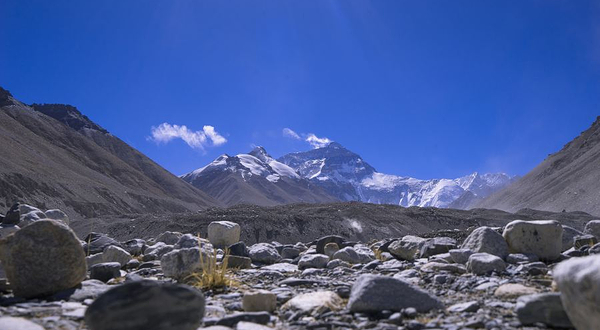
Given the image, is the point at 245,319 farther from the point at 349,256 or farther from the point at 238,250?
the point at 238,250

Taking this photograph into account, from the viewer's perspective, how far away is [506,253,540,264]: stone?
764 cm

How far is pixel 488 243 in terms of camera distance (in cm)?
848

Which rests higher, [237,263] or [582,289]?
[237,263]

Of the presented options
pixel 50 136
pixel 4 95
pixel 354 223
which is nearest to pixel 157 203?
pixel 50 136

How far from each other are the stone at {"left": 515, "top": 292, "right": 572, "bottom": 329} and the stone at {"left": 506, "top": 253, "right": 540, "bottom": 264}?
12.1 feet

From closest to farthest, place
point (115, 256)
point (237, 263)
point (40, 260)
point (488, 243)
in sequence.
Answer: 1. point (40, 260)
2. point (488, 243)
3. point (237, 263)
4. point (115, 256)

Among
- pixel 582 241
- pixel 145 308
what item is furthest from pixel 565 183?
pixel 145 308

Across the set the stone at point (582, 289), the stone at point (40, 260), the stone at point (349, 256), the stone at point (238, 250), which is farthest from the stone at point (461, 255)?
the stone at point (40, 260)

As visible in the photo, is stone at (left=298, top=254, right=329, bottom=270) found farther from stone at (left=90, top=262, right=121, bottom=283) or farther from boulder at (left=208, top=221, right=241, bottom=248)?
boulder at (left=208, top=221, right=241, bottom=248)

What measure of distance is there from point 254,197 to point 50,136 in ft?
308

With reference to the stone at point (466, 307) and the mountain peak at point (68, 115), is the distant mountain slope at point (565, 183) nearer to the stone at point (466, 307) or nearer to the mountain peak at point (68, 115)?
the stone at point (466, 307)

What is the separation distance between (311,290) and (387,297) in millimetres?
2084

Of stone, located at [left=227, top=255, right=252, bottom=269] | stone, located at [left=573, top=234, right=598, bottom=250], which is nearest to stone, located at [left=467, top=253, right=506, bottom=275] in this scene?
stone, located at [left=573, top=234, right=598, bottom=250]

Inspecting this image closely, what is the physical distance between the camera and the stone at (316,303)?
16.9 feet
